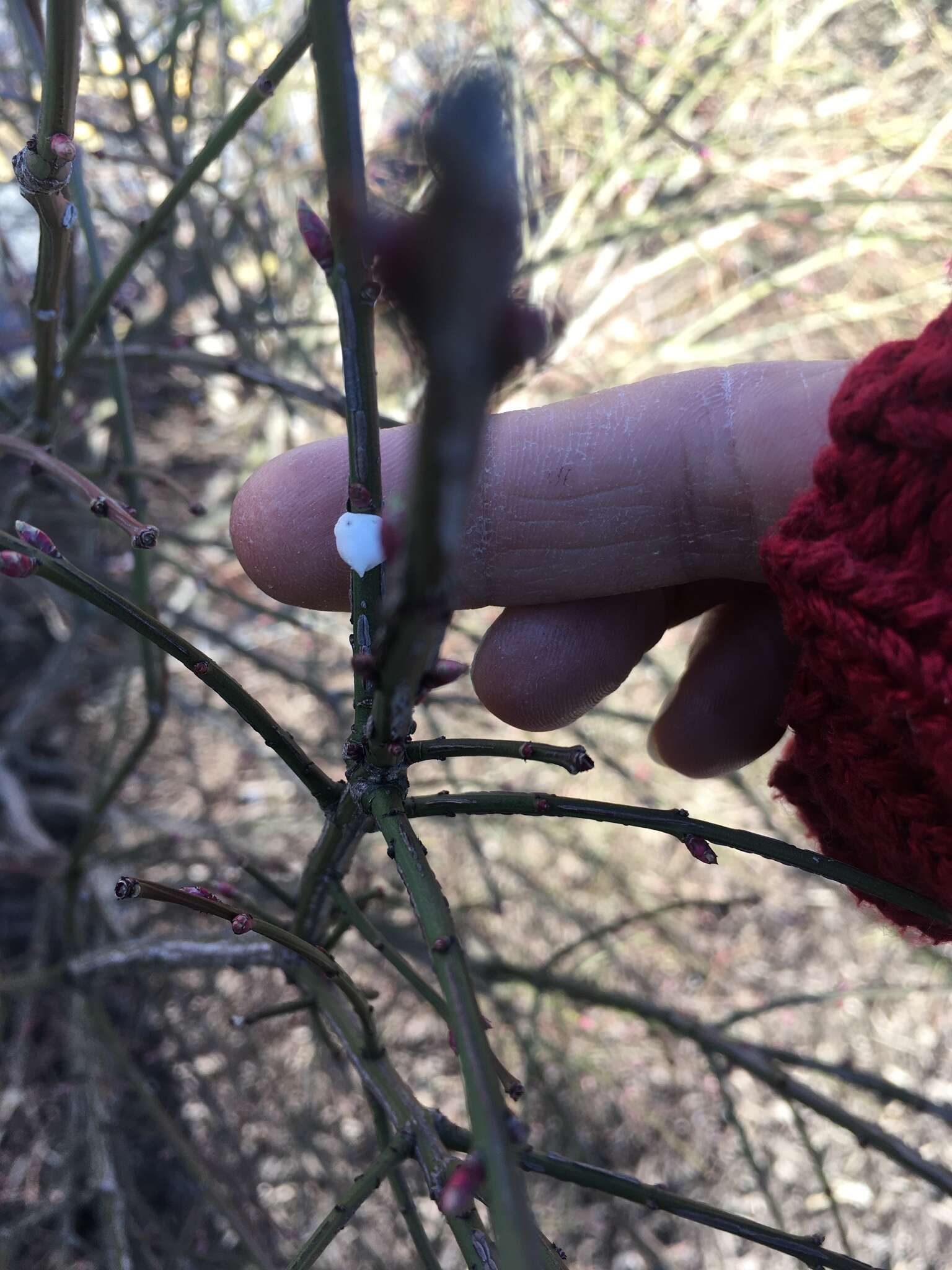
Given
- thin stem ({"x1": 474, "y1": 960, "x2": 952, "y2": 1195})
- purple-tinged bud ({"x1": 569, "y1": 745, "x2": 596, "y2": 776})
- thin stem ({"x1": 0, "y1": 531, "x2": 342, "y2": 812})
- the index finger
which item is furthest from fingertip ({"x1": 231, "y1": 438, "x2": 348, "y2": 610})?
thin stem ({"x1": 474, "y1": 960, "x2": 952, "y2": 1195})

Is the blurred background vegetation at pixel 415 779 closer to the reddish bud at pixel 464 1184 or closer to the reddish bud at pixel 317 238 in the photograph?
the reddish bud at pixel 317 238

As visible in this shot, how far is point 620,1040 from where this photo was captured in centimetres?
175

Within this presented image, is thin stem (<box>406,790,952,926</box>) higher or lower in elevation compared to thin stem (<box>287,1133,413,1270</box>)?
higher

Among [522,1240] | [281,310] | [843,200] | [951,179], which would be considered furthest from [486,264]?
[951,179]

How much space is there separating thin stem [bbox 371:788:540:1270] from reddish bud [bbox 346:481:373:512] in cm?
17

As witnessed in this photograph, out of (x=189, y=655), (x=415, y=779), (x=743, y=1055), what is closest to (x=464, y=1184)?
(x=189, y=655)

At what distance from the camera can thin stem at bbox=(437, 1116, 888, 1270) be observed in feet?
1.85

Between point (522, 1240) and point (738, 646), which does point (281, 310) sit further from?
point (522, 1240)

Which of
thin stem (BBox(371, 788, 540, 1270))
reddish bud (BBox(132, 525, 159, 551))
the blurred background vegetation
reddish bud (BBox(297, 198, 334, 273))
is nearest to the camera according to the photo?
thin stem (BBox(371, 788, 540, 1270))

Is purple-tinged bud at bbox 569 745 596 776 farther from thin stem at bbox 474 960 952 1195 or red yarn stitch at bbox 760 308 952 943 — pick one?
thin stem at bbox 474 960 952 1195

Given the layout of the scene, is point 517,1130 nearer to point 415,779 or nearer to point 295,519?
point 295,519

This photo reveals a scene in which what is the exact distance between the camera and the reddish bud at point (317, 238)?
1.47 ft

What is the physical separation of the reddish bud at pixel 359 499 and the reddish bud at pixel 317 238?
0.11 m

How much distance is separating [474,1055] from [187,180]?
677mm
